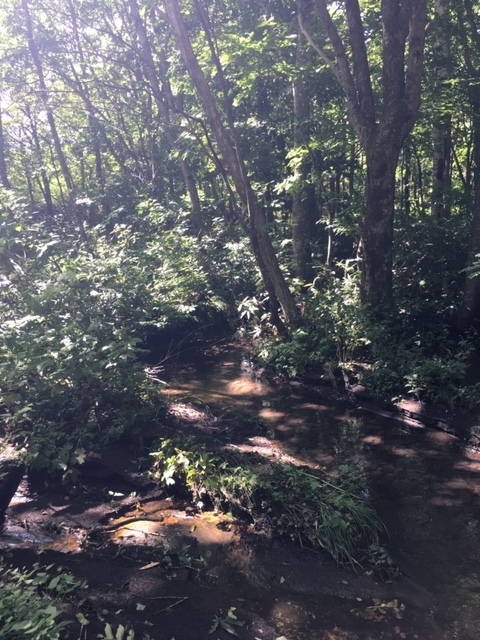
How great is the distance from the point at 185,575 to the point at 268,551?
0.78 m

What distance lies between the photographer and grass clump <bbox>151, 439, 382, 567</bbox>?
444 centimetres

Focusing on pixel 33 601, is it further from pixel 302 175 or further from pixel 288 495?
pixel 302 175

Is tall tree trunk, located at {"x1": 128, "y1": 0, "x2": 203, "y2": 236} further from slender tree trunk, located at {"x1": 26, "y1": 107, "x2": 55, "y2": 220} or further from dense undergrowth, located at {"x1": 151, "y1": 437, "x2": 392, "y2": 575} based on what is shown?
dense undergrowth, located at {"x1": 151, "y1": 437, "x2": 392, "y2": 575}

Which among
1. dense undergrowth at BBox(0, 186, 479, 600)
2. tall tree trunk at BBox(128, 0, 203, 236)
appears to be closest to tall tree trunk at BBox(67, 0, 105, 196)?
tall tree trunk at BBox(128, 0, 203, 236)

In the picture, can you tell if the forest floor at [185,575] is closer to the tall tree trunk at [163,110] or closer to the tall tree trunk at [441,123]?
the tall tree trunk at [441,123]

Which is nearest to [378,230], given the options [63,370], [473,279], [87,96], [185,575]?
[473,279]

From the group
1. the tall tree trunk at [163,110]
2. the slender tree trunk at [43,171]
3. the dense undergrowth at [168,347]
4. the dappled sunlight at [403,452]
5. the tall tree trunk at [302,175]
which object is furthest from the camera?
the slender tree trunk at [43,171]

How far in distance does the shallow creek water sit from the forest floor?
23 cm

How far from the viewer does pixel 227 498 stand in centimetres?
500

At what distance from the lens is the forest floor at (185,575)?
139 inches

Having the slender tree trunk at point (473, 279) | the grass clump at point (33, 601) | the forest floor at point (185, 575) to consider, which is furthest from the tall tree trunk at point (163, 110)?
the grass clump at point (33, 601)

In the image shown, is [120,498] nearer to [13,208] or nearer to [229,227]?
[13,208]

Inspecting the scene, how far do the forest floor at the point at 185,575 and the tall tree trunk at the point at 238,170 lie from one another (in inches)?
211

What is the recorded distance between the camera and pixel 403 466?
5.99 m
